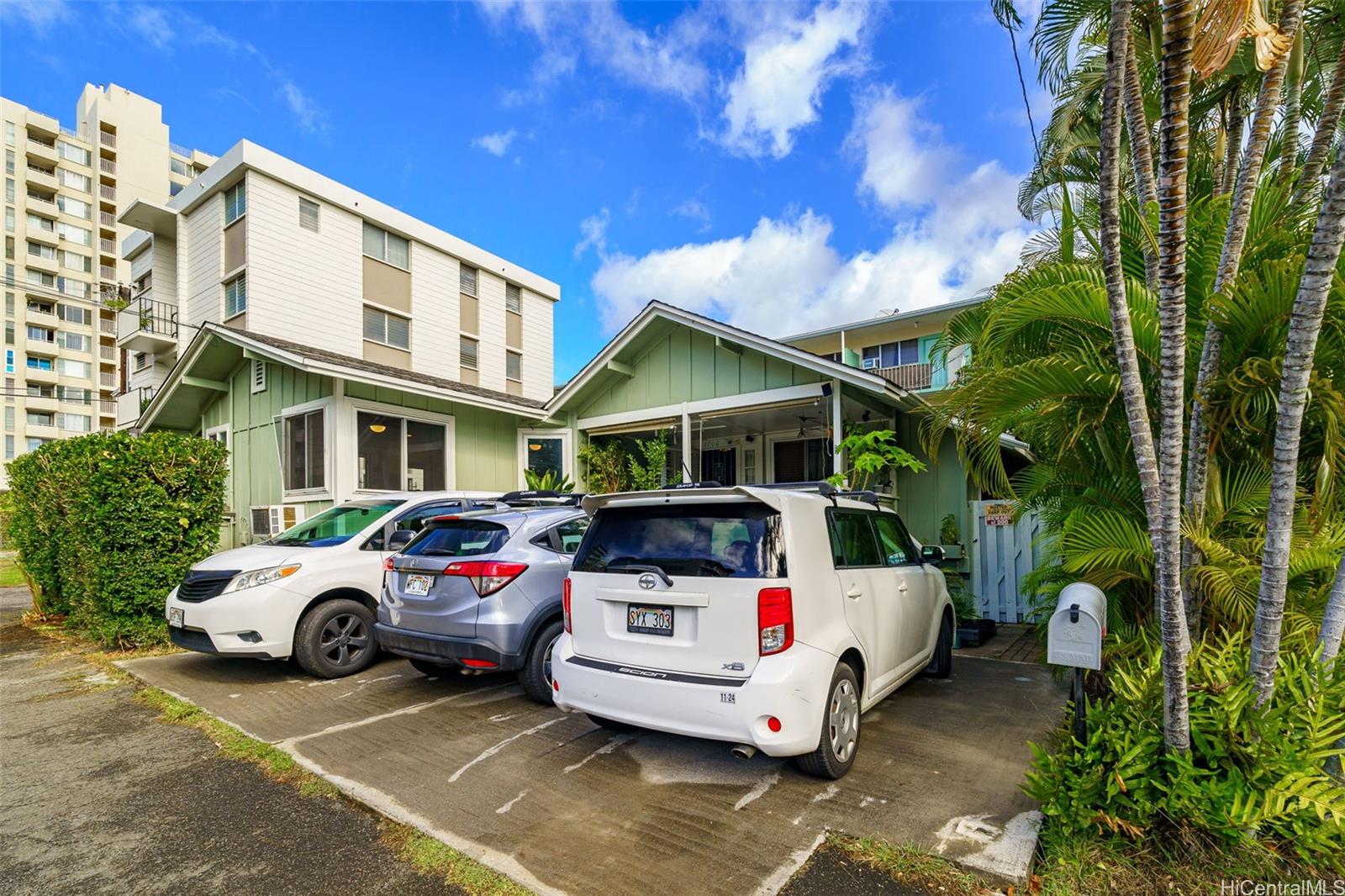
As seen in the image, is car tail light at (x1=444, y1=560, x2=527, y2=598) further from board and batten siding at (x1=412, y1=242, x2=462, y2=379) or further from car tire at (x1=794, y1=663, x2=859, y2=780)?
board and batten siding at (x1=412, y1=242, x2=462, y2=379)

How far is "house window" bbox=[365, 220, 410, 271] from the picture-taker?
60.7 ft

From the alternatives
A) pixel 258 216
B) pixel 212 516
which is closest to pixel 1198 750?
pixel 212 516

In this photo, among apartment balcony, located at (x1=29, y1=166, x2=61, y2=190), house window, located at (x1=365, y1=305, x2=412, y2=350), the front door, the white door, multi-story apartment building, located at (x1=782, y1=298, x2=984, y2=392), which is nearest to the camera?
the white door

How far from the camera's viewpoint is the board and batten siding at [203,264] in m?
16.8

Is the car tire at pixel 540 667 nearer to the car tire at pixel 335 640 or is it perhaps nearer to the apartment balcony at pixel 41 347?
the car tire at pixel 335 640

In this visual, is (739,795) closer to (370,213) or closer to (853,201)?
(853,201)

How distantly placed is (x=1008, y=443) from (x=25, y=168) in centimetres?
5983

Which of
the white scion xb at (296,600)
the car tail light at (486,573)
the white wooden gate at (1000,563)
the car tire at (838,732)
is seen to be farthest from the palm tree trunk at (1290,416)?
the white scion xb at (296,600)

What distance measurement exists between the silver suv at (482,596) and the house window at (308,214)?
14.8 metres

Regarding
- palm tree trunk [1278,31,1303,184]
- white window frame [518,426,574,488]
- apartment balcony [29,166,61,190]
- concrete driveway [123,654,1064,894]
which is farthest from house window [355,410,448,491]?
apartment balcony [29,166,61,190]

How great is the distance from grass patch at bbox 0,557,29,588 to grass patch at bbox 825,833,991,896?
56.2 ft

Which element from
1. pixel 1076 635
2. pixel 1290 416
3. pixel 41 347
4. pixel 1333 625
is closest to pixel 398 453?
pixel 1076 635

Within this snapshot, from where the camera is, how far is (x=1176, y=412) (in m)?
2.86

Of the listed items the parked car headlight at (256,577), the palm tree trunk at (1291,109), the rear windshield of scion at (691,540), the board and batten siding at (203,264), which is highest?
the board and batten siding at (203,264)
